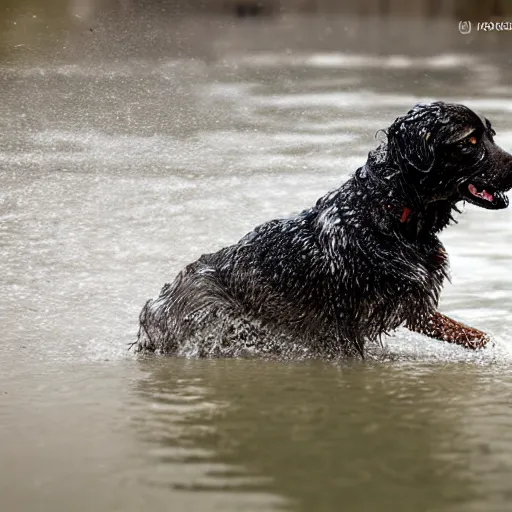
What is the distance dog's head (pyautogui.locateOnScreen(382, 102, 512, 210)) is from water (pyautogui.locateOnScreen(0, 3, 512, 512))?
2.74ft

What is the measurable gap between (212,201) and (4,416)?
15.0 feet

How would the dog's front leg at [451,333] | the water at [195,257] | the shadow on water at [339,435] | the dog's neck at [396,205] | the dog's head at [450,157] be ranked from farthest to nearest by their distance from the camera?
the dog's front leg at [451,333] < the dog's neck at [396,205] < the dog's head at [450,157] < the water at [195,257] < the shadow on water at [339,435]

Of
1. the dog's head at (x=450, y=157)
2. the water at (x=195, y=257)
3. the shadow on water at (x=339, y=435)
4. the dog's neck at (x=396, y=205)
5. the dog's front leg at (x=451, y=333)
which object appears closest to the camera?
the shadow on water at (x=339, y=435)

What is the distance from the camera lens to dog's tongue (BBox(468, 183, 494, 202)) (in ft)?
16.0

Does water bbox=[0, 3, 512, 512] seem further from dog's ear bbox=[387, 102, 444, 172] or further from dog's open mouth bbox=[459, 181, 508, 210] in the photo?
dog's ear bbox=[387, 102, 444, 172]

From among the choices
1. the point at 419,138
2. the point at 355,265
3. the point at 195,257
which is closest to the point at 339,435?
the point at 355,265

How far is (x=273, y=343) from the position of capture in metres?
5.22

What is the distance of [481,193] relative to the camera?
4895 mm

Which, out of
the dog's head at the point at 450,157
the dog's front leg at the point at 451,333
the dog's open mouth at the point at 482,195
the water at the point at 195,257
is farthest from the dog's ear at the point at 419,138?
the water at the point at 195,257

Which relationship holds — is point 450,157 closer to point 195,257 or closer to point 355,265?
point 355,265

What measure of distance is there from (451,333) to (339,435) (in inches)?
82.9

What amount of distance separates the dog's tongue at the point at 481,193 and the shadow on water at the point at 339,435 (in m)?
0.92

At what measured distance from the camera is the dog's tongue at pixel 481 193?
489cm

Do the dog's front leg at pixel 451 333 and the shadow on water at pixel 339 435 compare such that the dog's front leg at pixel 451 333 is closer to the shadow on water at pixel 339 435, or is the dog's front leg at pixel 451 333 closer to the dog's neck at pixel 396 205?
the dog's neck at pixel 396 205
